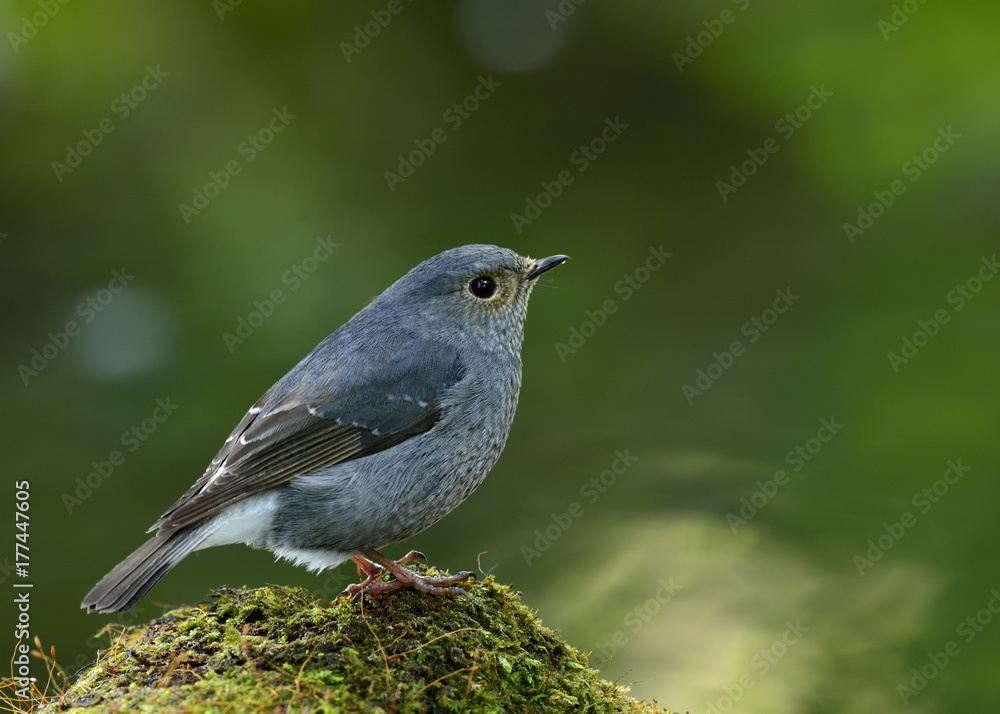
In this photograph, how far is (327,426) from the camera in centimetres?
422

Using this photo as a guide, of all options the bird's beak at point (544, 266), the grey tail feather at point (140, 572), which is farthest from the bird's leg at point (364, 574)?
the bird's beak at point (544, 266)

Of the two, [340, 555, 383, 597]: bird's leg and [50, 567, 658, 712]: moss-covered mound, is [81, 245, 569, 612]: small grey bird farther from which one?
[50, 567, 658, 712]: moss-covered mound

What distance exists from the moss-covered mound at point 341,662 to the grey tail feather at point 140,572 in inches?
10.5

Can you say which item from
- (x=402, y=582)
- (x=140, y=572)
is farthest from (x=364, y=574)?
(x=140, y=572)

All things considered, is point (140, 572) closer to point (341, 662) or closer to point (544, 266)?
point (341, 662)

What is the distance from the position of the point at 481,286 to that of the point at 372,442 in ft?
3.54


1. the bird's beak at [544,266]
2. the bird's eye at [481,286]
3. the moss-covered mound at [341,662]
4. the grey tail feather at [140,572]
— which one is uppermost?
the bird's beak at [544,266]

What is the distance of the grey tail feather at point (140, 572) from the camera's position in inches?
144

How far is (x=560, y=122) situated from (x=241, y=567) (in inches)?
165

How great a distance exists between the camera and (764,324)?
6.54 m

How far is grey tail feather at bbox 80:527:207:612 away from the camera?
3.67 m

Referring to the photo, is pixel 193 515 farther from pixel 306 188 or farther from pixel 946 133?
pixel 946 133

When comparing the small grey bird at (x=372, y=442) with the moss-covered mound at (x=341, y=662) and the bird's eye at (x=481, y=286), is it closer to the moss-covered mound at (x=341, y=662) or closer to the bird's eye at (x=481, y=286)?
the bird's eye at (x=481, y=286)

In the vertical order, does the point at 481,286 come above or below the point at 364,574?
above
